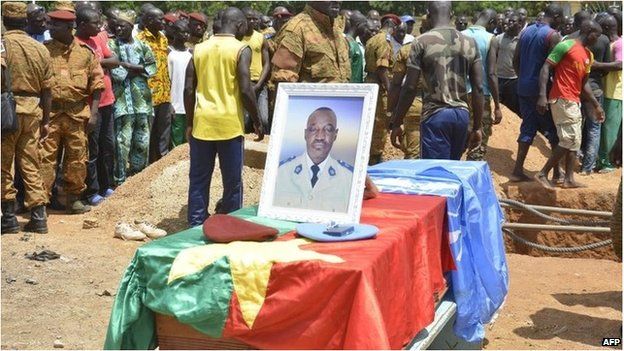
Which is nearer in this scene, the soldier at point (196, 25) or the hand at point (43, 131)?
the hand at point (43, 131)

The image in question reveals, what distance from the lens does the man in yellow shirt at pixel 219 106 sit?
6.54 metres

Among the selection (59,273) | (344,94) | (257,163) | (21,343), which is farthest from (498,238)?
(257,163)

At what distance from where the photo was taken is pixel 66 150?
8320 mm

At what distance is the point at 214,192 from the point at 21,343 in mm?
3406

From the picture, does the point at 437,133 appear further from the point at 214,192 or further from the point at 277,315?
the point at 277,315

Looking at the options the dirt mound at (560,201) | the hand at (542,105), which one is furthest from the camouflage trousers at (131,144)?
the hand at (542,105)

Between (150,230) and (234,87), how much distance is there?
1898 mm

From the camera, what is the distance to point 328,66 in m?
7.10

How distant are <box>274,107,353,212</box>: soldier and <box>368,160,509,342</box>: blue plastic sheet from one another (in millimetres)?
775

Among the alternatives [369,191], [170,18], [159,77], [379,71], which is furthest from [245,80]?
[170,18]

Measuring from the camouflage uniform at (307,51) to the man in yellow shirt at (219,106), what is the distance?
0.45 m

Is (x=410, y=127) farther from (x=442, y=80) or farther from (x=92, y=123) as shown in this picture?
(x=92, y=123)

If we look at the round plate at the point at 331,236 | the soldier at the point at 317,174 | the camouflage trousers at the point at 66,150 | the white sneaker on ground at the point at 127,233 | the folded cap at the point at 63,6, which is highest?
the folded cap at the point at 63,6

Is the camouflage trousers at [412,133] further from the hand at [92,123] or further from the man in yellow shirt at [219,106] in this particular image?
the hand at [92,123]
